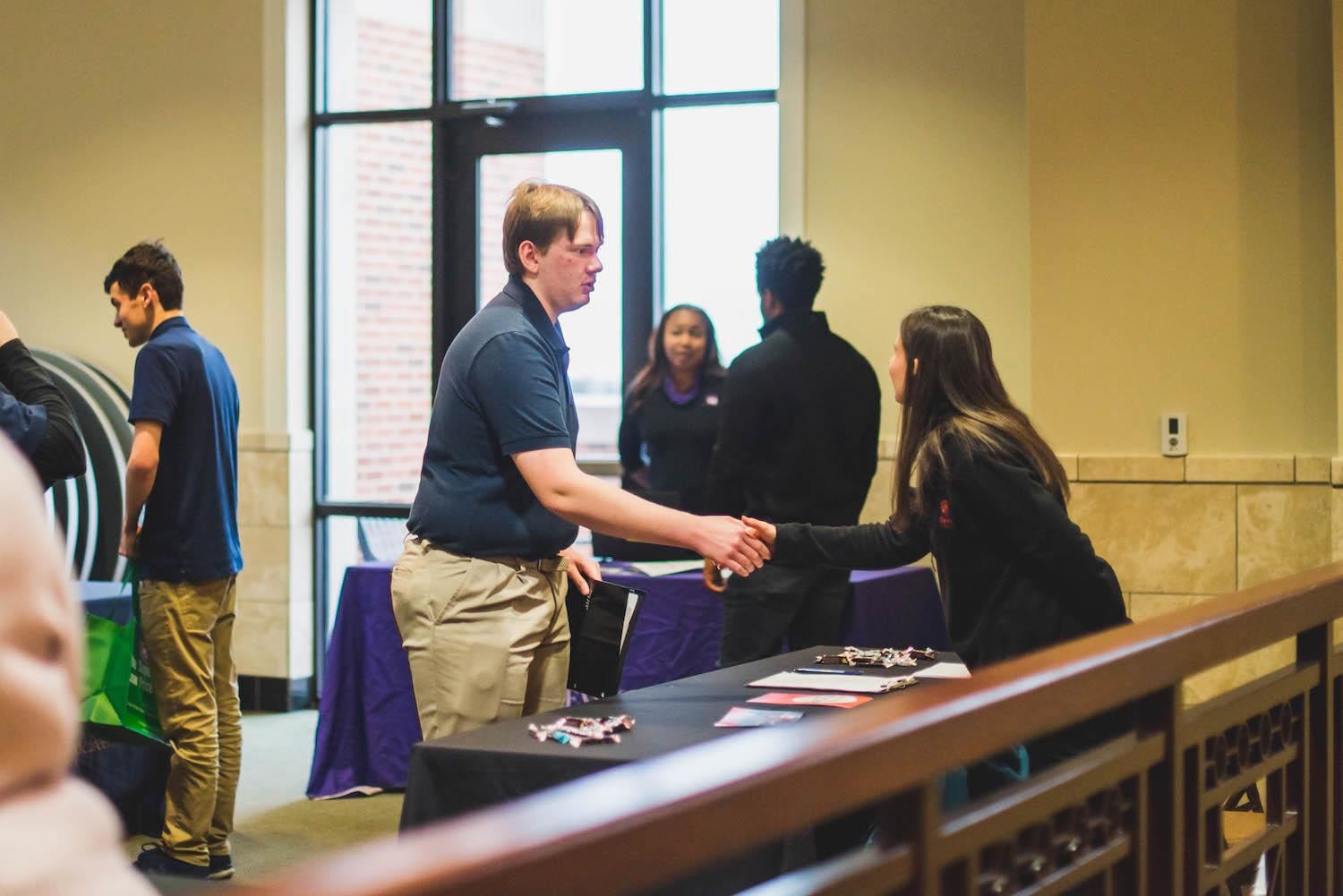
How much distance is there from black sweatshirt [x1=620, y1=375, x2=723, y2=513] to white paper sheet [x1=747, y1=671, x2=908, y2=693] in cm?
214

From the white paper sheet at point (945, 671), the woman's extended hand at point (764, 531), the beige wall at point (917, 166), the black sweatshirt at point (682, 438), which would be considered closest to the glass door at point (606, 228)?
the beige wall at point (917, 166)

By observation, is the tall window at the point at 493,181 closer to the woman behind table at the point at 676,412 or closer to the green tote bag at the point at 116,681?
the woman behind table at the point at 676,412

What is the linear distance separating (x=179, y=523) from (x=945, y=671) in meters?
2.01

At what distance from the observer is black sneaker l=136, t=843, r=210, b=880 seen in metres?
3.89

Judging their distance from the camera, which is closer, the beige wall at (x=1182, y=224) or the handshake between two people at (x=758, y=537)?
the handshake between two people at (x=758, y=537)

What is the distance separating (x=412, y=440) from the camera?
262 inches

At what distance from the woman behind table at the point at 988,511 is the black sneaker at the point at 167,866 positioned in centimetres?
218

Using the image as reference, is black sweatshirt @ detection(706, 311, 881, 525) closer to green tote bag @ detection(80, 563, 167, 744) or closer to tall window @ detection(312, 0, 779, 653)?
green tote bag @ detection(80, 563, 167, 744)

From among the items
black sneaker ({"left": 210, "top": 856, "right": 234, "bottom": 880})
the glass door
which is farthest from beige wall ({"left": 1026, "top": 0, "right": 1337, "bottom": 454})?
black sneaker ({"left": 210, "top": 856, "right": 234, "bottom": 880})

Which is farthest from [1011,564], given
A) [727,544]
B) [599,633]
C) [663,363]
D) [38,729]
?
[663,363]

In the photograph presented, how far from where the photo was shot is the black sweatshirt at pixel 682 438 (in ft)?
16.5

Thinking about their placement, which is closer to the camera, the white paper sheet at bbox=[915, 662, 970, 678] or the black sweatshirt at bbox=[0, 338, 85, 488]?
the white paper sheet at bbox=[915, 662, 970, 678]

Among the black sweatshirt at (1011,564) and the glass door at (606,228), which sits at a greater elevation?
the glass door at (606,228)

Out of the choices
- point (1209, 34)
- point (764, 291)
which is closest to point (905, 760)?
point (764, 291)
